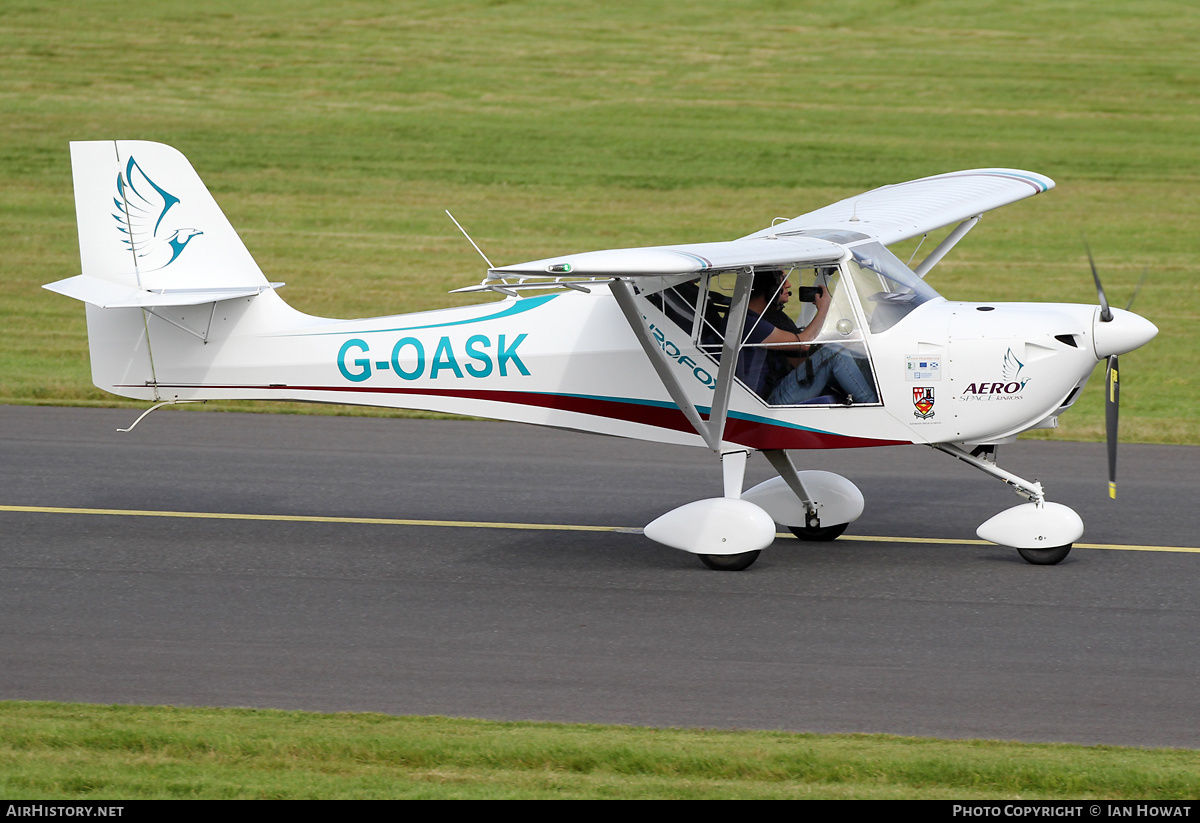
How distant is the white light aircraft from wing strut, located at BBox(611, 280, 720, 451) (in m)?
0.01

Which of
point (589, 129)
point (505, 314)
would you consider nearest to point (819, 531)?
point (505, 314)

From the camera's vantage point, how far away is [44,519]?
10953mm

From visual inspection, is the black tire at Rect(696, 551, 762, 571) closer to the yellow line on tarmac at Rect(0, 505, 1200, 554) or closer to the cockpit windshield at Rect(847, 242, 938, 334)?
the yellow line on tarmac at Rect(0, 505, 1200, 554)

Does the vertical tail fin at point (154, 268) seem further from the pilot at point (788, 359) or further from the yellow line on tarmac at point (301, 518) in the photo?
the pilot at point (788, 359)

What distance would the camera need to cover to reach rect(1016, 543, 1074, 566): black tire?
31.3ft

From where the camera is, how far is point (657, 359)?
30.1ft

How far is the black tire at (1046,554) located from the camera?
9531 mm

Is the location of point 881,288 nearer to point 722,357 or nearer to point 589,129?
point 722,357

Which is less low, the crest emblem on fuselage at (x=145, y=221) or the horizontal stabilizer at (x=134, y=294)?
the crest emblem on fuselage at (x=145, y=221)

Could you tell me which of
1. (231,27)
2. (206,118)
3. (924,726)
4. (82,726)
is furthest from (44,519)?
(231,27)

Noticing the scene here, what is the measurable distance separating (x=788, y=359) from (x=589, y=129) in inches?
782

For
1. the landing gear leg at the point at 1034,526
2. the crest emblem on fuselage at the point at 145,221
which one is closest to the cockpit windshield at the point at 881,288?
the landing gear leg at the point at 1034,526

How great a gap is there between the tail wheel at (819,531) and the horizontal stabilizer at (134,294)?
412 centimetres
